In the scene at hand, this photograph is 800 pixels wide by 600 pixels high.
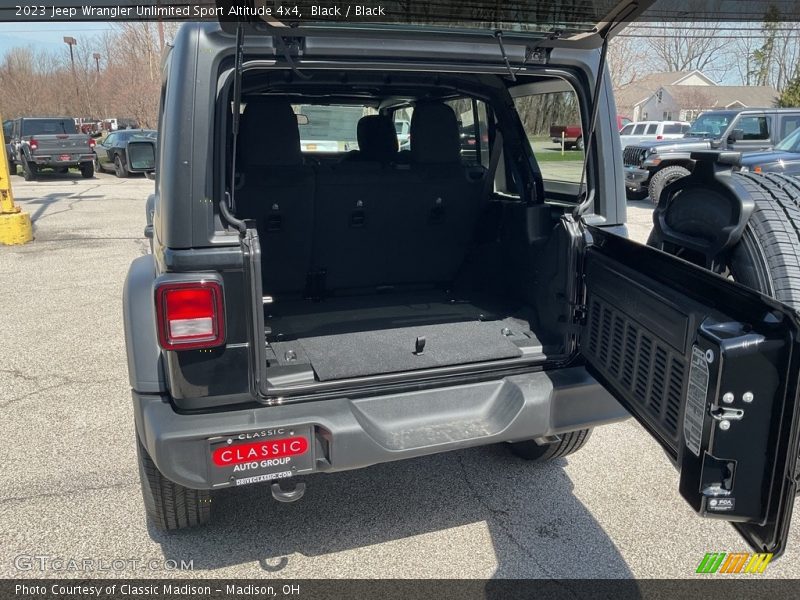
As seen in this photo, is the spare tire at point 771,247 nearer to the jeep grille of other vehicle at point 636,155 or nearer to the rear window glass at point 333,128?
the rear window glass at point 333,128

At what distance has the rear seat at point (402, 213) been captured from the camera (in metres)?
3.77

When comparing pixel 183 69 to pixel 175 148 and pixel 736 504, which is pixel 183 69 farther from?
pixel 736 504

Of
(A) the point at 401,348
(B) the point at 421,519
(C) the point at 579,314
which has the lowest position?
(B) the point at 421,519

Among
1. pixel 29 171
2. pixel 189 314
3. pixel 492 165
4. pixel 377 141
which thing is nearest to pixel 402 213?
pixel 492 165

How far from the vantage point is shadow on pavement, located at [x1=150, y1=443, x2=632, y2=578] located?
8.90 feet

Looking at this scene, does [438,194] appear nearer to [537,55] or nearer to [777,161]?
[537,55]

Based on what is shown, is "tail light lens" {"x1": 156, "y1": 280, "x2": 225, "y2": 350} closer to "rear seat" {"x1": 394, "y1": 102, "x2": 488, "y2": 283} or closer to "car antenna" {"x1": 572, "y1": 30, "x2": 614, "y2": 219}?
"car antenna" {"x1": 572, "y1": 30, "x2": 614, "y2": 219}

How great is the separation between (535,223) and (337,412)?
57.4 inches

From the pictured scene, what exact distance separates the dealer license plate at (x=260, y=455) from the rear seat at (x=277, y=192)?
1.64 m

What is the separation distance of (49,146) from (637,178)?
1656 centimetres

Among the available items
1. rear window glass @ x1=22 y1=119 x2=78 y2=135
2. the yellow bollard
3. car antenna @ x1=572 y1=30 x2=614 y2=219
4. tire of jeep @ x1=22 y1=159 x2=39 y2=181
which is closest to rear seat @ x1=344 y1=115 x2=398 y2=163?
car antenna @ x1=572 y1=30 x2=614 y2=219

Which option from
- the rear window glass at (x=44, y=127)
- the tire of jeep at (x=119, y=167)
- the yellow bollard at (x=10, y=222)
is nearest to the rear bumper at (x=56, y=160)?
the tire of jeep at (x=119, y=167)

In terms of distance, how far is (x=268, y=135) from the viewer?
333 cm

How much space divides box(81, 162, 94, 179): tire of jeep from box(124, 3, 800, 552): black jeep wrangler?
64.3 ft
